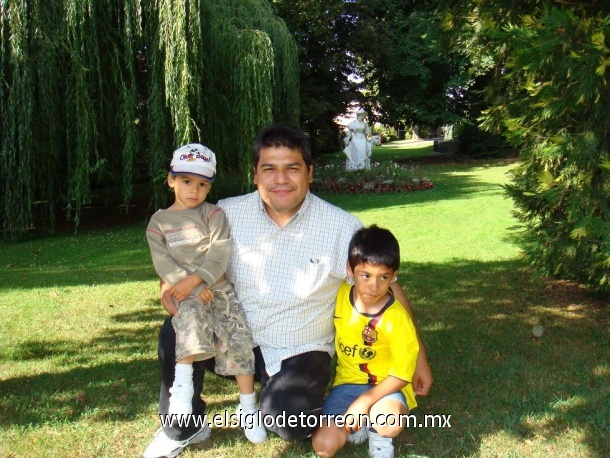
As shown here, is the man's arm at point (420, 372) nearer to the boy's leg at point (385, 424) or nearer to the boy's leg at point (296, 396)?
the boy's leg at point (385, 424)

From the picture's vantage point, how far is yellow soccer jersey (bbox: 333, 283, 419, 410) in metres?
2.85

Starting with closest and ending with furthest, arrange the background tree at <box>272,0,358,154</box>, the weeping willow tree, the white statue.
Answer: the weeping willow tree
the white statue
the background tree at <box>272,0,358,154</box>

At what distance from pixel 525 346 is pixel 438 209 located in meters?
8.11

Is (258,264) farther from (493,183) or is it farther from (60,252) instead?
(493,183)

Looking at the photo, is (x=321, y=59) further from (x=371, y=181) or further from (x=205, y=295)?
(x=205, y=295)

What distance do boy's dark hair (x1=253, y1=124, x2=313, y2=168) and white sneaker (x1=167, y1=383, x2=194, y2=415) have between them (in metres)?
1.24

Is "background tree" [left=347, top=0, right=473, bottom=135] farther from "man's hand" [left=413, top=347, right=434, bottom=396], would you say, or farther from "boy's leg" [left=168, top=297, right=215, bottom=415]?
"boy's leg" [left=168, top=297, right=215, bottom=415]

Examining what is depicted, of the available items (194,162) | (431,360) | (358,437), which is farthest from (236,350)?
(431,360)

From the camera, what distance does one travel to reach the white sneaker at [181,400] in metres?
2.84

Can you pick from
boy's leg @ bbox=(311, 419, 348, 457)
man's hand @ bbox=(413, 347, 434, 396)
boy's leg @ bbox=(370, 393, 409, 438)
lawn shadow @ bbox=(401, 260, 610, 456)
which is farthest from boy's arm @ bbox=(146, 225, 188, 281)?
lawn shadow @ bbox=(401, 260, 610, 456)

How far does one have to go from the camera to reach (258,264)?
10.3 ft

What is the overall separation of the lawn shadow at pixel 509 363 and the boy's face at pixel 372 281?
2.62ft

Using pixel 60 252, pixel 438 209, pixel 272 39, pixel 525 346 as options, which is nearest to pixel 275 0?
pixel 272 39

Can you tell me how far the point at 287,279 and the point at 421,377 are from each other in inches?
A: 34.5
